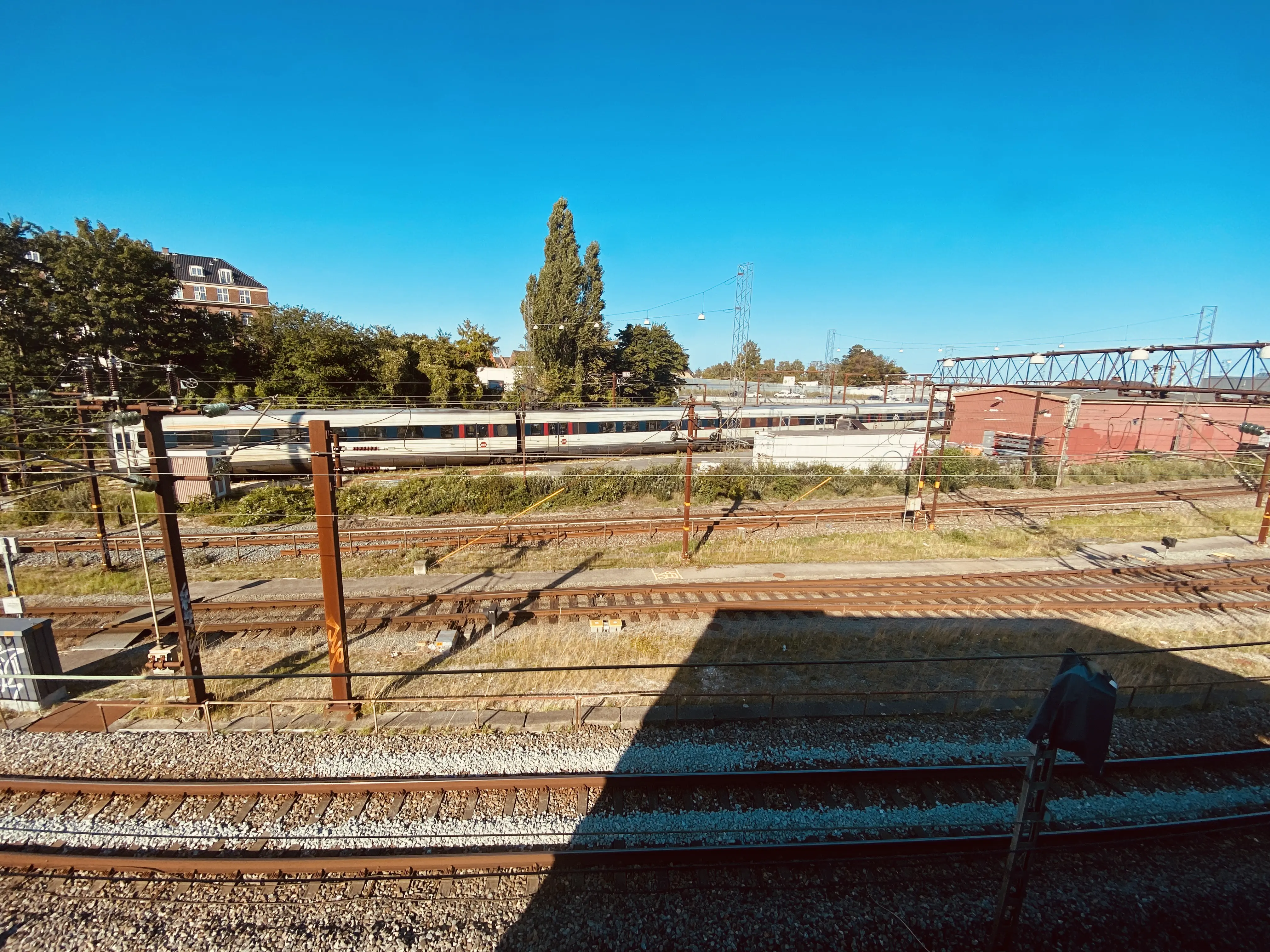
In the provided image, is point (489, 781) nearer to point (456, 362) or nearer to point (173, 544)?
point (173, 544)

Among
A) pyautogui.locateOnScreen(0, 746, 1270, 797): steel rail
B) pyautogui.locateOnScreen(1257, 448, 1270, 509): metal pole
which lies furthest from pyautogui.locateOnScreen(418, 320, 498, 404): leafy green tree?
pyautogui.locateOnScreen(1257, 448, 1270, 509): metal pole

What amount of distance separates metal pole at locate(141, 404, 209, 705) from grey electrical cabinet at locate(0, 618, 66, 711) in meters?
2.11

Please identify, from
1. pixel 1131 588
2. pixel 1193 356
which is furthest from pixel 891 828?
pixel 1193 356

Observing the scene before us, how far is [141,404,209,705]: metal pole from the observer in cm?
766

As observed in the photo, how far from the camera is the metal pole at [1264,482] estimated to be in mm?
19078

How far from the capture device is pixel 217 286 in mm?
57688

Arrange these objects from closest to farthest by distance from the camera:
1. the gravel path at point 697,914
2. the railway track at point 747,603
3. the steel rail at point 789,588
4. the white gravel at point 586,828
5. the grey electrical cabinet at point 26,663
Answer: the gravel path at point 697,914 → the white gravel at point 586,828 → the grey electrical cabinet at point 26,663 → the railway track at point 747,603 → the steel rail at point 789,588

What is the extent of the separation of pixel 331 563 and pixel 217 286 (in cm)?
6760

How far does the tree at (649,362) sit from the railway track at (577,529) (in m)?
27.5

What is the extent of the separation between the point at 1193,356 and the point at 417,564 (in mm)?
34107

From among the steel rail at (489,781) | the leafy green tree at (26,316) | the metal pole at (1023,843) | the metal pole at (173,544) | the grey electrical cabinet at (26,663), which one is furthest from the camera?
the leafy green tree at (26,316)

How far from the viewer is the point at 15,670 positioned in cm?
843

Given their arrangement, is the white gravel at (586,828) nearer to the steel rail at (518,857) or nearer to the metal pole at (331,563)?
the steel rail at (518,857)

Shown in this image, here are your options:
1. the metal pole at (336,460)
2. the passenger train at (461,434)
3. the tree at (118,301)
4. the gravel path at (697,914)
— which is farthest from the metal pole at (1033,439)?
the tree at (118,301)
